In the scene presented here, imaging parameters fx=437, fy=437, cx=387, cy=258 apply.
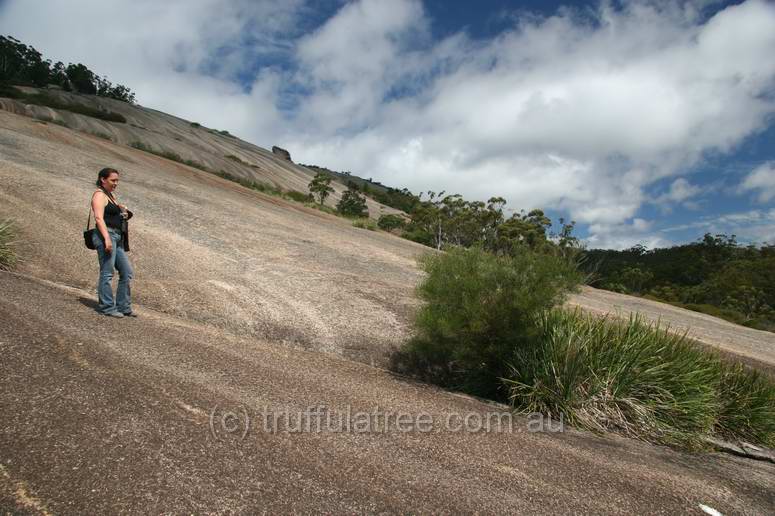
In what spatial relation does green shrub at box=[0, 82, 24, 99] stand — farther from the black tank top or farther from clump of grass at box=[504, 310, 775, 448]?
clump of grass at box=[504, 310, 775, 448]

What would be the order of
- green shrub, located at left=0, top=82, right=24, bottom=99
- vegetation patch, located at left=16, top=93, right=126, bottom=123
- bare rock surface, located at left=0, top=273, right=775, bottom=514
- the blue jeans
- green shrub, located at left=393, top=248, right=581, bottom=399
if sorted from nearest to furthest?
bare rock surface, located at left=0, top=273, right=775, bottom=514 → the blue jeans → green shrub, located at left=393, top=248, right=581, bottom=399 → green shrub, located at left=0, top=82, right=24, bottom=99 → vegetation patch, located at left=16, top=93, right=126, bottom=123

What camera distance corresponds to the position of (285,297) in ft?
27.3

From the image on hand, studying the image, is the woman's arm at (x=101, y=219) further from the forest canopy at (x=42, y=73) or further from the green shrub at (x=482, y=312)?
the forest canopy at (x=42, y=73)

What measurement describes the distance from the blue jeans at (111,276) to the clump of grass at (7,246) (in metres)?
2.44

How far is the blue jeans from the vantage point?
19.0 ft

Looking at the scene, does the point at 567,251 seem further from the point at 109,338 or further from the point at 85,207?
the point at 85,207

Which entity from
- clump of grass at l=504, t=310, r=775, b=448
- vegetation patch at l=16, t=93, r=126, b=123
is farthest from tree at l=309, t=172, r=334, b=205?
clump of grass at l=504, t=310, r=775, b=448

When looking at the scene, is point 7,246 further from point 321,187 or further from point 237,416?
point 321,187

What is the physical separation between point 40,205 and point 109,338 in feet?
20.8

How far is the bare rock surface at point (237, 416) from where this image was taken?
2.92 metres

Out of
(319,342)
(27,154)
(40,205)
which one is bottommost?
(319,342)

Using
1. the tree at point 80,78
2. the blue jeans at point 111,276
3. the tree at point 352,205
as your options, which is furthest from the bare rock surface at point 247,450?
the tree at point 80,78

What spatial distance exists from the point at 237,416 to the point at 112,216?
12.3ft

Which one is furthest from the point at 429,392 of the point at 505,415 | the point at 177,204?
the point at 177,204
